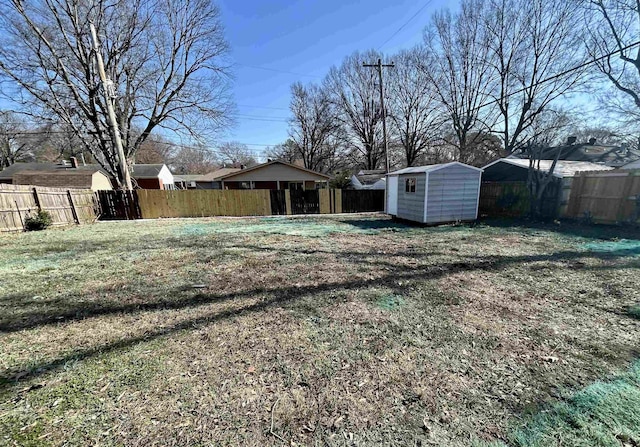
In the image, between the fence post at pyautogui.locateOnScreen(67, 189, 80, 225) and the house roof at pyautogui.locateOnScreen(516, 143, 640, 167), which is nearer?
the fence post at pyautogui.locateOnScreen(67, 189, 80, 225)

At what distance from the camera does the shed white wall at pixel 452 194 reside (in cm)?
891

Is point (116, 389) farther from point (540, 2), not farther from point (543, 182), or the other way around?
point (540, 2)

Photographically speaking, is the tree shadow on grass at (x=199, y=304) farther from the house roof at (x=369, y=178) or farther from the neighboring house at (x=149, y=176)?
the neighboring house at (x=149, y=176)

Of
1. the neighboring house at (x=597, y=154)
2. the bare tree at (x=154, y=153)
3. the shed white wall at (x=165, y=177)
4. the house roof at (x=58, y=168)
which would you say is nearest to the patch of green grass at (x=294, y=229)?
the neighboring house at (x=597, y=154)

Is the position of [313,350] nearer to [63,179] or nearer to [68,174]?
[63,179]

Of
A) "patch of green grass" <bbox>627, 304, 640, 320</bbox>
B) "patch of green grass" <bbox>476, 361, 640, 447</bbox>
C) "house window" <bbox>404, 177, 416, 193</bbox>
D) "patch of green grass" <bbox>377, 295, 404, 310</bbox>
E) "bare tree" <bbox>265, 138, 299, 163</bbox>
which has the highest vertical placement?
"bare tree" <bbox>265, 138, 299, 163</bbox>

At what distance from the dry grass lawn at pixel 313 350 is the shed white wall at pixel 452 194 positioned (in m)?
4.47

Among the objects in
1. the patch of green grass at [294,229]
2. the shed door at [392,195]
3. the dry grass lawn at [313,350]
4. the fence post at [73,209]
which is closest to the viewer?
the dry grass lawn at [313,350]

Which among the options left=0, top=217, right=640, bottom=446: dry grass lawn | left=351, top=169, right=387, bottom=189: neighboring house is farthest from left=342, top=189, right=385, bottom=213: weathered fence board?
left=0, top=217, right=640, bottom=446: dry grass lawn

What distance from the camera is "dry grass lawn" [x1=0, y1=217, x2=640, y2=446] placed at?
154 cm

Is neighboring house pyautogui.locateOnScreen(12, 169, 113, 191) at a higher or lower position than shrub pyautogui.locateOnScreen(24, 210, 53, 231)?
higher

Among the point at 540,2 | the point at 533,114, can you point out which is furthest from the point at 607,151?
the point at 540,2

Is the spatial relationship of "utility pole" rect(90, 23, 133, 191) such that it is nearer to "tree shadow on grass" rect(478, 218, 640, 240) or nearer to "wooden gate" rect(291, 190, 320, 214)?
"wooden gate" rect(291, 190, 320, 214)

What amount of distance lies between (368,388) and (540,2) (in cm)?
2480
